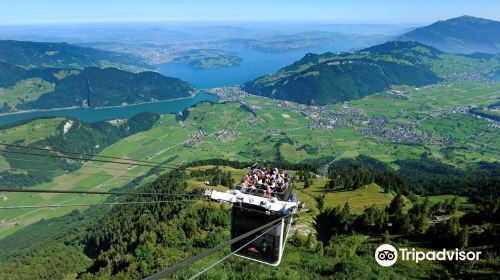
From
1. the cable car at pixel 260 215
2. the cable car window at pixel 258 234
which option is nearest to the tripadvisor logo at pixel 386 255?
the cable car window at pixel 258 234

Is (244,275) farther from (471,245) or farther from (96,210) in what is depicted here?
(96,210)

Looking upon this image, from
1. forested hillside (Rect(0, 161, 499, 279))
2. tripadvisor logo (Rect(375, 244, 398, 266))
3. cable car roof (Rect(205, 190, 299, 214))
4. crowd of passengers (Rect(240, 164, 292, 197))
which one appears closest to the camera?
cable car roof (Rect(205, 190, 299, 214))

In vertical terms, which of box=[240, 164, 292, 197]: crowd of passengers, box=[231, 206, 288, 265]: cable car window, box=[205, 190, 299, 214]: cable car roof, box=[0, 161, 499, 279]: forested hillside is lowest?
box=[0, 161, 499, 279]: forested hillside

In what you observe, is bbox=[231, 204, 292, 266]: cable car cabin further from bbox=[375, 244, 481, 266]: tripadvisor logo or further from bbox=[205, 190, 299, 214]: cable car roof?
bbox=[375, 244, 481, 266]: tripadvisor logo

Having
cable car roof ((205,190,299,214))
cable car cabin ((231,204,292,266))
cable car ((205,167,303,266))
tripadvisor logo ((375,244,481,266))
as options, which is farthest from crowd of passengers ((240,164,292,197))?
tripadvisor logo ((375,244,481,266))

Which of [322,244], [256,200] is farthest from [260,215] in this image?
[322,244]

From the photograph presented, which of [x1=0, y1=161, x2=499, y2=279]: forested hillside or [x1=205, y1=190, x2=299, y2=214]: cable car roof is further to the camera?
[x1=0, y1=161, x2=499, y2=279]: forested hillside

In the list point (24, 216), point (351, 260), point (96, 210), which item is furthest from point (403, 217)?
point (24, 216)
